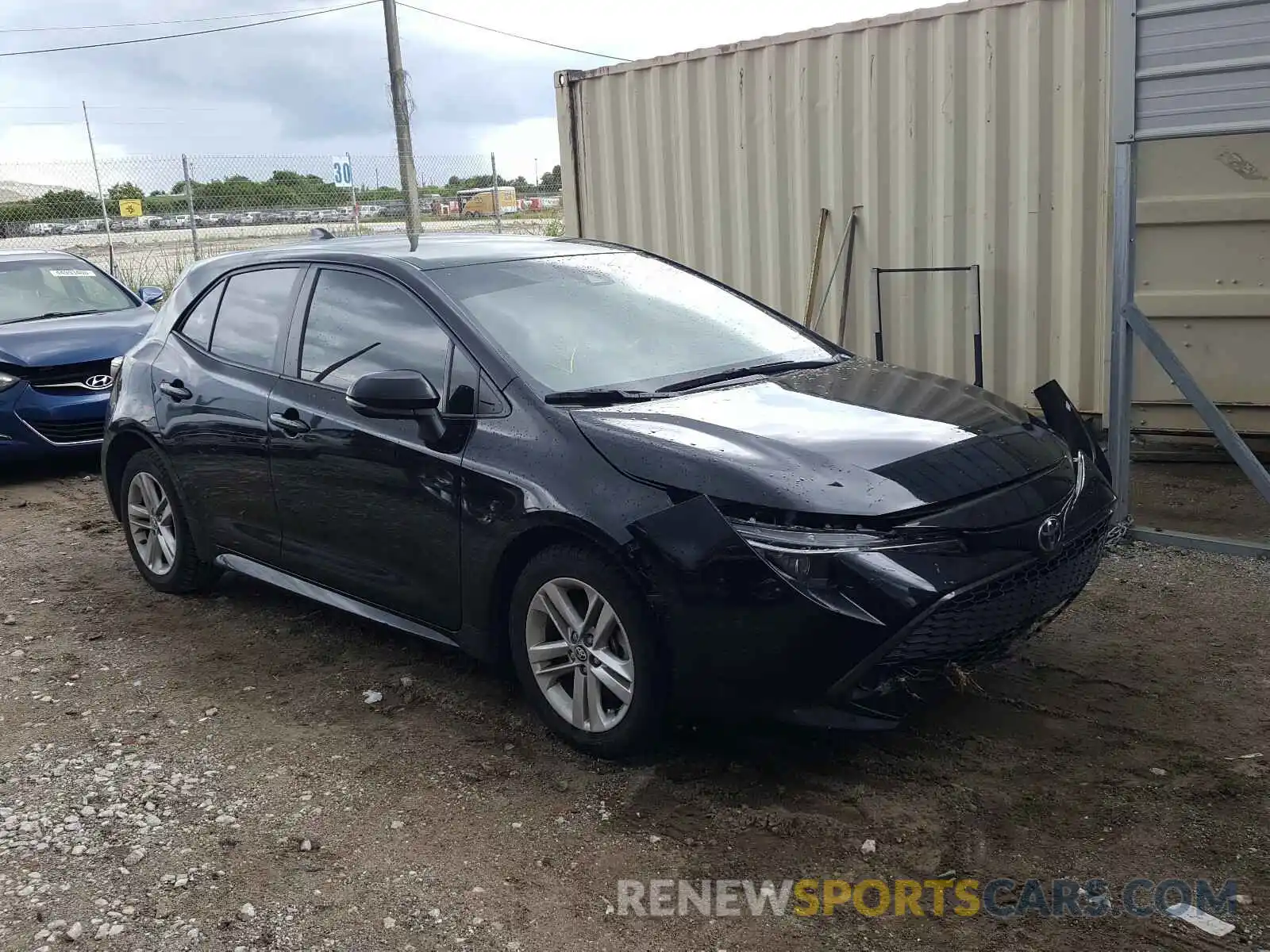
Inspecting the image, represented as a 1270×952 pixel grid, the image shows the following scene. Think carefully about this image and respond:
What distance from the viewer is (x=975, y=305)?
736 centimetres

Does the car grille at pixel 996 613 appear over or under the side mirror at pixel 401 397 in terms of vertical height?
under

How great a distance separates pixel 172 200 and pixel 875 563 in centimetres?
1585

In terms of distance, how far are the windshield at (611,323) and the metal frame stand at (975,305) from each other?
2.78m

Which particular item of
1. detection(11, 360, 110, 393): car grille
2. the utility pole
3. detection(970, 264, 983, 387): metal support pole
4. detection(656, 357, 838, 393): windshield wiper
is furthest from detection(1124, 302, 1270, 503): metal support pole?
the utility pole

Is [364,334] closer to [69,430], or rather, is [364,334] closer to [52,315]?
[69,430]

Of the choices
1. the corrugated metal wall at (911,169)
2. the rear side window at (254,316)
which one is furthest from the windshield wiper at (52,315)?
the rear side window at (254,316)

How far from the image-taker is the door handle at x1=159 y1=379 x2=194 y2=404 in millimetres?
5137

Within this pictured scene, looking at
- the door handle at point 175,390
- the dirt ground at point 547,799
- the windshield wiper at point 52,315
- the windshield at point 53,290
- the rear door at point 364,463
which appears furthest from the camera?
the windshield at point 53,290

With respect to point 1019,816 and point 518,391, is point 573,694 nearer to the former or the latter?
point 518,391

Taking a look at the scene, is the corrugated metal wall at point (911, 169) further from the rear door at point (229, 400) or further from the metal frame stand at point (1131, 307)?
the rear door at point (229, 400)

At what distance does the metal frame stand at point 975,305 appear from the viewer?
7242mm

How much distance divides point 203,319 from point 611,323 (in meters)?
2.04

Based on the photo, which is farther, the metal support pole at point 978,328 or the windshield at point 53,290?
the windshield at point 53,290

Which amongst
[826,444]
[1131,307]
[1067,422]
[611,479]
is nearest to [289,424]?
[611,479]
